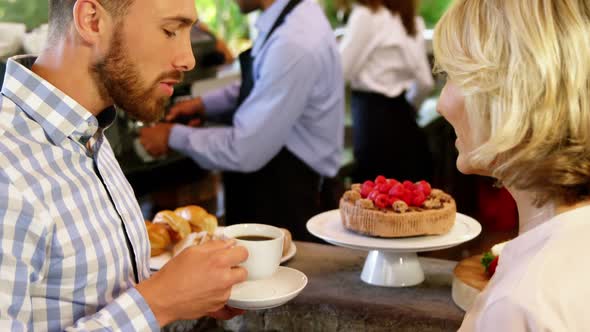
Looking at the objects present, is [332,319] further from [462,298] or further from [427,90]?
[427,90]

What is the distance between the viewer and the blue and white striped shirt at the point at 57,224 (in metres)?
1.24

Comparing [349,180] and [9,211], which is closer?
[9,211]

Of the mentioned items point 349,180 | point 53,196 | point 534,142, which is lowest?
point 349,180

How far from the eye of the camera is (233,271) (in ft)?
4.86

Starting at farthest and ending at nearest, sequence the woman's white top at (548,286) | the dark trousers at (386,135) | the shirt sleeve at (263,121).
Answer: the dark trousers at (386,135) → the shirt sleeve at (263,121) → the woman's white top at (548,286)

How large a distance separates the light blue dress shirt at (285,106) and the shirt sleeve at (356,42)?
1.29 metres

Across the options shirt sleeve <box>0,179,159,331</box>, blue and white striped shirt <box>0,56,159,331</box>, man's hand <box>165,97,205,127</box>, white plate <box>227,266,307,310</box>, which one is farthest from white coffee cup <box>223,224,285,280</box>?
man's hand <box>165,97,205,127</box>

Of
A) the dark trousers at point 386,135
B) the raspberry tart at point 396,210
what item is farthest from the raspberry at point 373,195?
the dark trousers at point 386,135

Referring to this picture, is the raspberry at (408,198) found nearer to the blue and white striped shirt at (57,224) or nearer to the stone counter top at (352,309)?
the stone counter top at (352,309)

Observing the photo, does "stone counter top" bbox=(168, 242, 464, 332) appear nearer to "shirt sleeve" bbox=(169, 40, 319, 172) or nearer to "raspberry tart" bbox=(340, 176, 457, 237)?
"raspberry tart" bbox=(340, 176, 457, 237)

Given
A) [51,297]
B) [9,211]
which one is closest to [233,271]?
[51,297]

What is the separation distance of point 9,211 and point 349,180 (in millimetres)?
3909

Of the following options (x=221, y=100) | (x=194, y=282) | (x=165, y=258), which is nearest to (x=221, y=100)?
(x=221, y=100)

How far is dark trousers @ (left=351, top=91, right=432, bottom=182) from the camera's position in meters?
4.79
